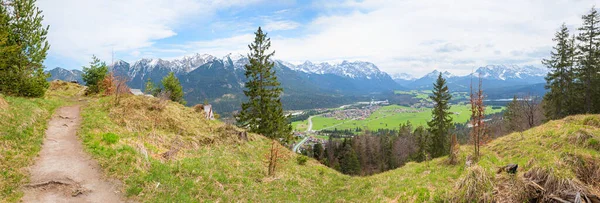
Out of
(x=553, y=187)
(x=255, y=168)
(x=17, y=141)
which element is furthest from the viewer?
(x=255, y=168)

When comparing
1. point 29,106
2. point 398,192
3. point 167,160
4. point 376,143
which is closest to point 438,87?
point 398,192

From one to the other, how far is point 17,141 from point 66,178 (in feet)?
13.2

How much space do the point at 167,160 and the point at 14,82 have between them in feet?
52.2

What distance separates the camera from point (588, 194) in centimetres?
800

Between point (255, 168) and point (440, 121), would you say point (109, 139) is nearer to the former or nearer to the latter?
point (255, 168)

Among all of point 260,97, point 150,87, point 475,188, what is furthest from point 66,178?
point 150,87

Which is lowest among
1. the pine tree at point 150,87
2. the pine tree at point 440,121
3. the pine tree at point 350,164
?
the pine tree at point 350,164

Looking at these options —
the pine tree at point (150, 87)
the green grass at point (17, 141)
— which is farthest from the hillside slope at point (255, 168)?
the pine tree at point (150, 87)

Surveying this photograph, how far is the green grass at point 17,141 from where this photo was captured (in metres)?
8.91

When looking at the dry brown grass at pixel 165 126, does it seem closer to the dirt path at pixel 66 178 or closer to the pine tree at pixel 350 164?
the dirt path at pixel 66 178

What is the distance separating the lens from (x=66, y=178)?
10023 millimetres

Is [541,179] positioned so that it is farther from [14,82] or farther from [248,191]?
[14,82]

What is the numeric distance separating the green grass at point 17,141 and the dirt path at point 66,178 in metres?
0.28

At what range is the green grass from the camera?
891 cm
